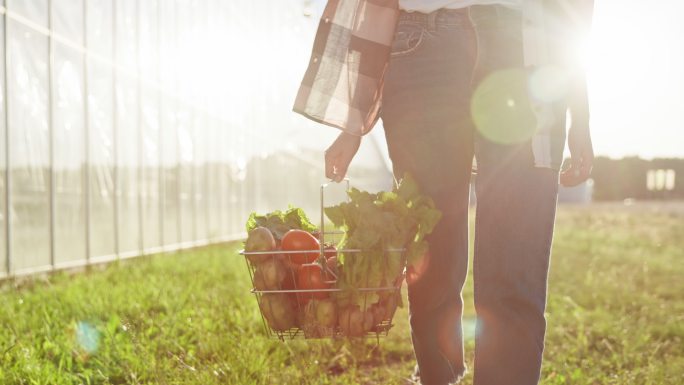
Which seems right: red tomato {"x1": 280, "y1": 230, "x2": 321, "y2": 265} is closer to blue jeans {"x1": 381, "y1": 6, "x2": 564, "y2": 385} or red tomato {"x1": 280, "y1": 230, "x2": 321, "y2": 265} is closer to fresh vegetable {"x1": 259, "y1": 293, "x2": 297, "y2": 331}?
fresh vegetable {"x1": 259, "y1": 293, "x2": 297, "y2": 331}

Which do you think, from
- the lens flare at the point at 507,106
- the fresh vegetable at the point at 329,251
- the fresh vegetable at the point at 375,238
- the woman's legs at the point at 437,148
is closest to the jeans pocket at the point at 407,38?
the woman's legs at the point at 437,148

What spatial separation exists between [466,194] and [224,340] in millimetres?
1402

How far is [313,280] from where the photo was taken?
6.01 ft

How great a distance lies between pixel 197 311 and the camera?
12.5 ft

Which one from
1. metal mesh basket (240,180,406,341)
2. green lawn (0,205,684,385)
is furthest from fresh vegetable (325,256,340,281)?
green lawn (0,205,684,385)

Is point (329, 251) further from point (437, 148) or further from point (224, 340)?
point (224, 340)

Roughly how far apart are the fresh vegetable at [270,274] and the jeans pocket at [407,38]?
687 millimetres

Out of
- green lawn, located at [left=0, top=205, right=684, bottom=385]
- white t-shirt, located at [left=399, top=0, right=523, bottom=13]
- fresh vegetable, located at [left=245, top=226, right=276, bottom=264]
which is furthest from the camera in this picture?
green lawn, located at [left=0, top=205, right=684, bottom=385]

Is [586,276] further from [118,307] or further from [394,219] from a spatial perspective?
[394,219]

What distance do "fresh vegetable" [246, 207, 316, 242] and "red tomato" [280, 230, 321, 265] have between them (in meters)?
0.14

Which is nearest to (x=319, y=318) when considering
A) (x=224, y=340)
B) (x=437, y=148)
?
(x=437, y=148)

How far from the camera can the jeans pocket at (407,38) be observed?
2104 millimetres

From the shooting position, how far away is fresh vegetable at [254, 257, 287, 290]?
1.83 metres

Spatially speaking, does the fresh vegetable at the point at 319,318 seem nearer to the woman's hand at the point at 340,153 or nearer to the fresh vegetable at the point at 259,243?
the fresh vegetable at the point at 259,243
